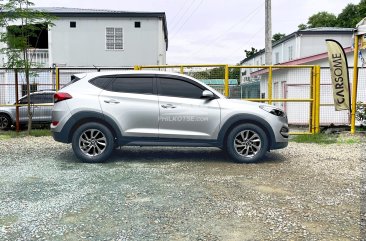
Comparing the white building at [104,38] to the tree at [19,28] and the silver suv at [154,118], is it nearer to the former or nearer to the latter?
the tree at [19,28]

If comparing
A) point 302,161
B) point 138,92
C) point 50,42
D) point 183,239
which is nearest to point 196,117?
point 138,92

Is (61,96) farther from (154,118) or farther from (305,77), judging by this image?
(305,77)

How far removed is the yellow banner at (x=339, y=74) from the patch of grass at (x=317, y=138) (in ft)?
3.22

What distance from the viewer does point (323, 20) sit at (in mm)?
48594

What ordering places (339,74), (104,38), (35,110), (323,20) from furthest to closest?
(323,20), (104,38), (35,110), (339,74)

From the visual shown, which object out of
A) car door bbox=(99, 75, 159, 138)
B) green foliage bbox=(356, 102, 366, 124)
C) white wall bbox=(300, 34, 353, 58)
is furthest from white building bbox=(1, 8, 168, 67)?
car door bbox=(99, 75, 159, 138)

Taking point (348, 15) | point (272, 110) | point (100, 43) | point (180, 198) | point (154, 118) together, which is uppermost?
point (348, 15)

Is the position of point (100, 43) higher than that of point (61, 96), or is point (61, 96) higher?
point (100, 43)

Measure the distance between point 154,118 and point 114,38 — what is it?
61.0ft

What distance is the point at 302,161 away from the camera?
7.87 meters

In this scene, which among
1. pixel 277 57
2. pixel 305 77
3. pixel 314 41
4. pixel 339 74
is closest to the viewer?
pixel 339 74

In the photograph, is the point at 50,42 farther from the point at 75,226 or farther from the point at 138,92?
the point at 75,226

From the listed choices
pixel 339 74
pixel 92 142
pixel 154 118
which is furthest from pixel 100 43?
pixel 154 118

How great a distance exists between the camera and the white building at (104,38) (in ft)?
80.6
